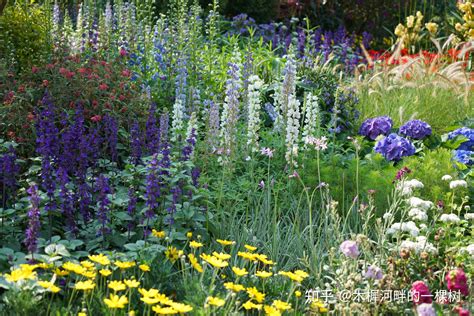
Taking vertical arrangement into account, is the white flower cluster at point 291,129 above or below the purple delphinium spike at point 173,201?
above

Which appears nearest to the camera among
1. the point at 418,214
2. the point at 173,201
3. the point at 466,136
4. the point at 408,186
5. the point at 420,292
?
the point at 420,292

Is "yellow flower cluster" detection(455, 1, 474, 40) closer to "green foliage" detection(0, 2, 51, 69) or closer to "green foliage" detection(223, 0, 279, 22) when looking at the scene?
"green foliage" detection(223, 0, 279, 22)

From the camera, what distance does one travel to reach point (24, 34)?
694cm

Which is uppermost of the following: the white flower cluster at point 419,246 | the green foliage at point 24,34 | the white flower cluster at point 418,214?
the green foliage at point 24,34

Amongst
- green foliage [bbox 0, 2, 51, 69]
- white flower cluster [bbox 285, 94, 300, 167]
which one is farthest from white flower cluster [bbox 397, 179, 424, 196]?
green foliage [bbox 0, 2, 51, 69]

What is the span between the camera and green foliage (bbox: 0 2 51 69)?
22.4 ft

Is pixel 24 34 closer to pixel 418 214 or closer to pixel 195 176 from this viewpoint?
pixel 195 176

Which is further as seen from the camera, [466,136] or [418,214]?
[466,136]

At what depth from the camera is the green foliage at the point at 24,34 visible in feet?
22.4

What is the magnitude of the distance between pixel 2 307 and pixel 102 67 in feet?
10.2

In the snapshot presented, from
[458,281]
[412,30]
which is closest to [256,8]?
[412,30]

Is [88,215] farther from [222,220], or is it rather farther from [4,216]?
[222,220]

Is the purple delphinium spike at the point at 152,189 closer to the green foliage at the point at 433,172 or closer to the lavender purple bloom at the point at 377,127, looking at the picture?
the green foliage at the point at 433,172

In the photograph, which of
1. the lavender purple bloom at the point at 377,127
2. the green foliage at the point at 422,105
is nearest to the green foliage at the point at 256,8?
the green foliage at the point at 422,105
